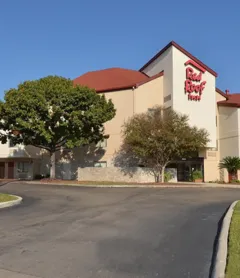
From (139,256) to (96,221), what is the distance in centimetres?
410

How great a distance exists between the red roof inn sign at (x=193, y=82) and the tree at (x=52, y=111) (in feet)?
31.4

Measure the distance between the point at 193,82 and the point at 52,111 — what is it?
51.1ft

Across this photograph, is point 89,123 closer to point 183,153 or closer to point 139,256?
point 183,153

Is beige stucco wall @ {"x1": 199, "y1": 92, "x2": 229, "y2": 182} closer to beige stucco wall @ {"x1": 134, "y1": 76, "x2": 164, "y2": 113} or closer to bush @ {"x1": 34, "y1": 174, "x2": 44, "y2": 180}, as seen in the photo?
beige stucco wall @ {"x1": 134, "y1": 76, "x2": 164, "y2": 113}

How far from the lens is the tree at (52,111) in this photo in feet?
96.5

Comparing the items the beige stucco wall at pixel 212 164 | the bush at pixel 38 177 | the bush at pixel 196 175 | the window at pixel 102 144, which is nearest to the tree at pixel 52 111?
the window at pixel 102 144

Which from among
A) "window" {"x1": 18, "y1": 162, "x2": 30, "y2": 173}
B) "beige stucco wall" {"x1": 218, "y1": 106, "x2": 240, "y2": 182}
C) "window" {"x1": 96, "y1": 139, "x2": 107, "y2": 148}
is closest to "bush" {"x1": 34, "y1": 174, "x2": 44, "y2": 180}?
"window" {"x1": 18, "y1": 162, "x2": 30, "y2": 173}

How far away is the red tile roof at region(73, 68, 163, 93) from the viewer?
37250 mm

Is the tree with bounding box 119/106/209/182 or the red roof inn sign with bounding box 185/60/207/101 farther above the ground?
the red roof inn sign with bounding box 185/60/207/101

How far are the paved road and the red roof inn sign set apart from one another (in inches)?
999

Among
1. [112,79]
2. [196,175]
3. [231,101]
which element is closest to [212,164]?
[196,175]

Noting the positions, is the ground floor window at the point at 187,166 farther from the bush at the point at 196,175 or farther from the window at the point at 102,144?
the window at the point at 102,144

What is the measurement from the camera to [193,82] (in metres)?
37.7

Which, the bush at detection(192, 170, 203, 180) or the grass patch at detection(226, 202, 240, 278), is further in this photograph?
the bush at detection(192, 170, 203, 180)
